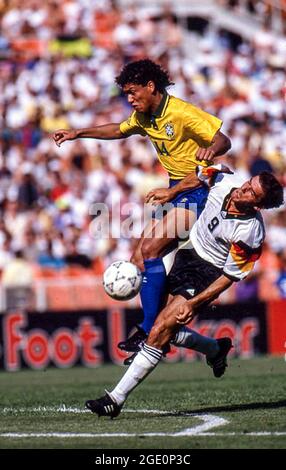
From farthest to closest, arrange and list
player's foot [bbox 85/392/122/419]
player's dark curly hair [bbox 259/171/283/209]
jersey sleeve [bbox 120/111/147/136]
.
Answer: jersey sleeve [bbox 120/111/147/136] < player's foot [bbox 85/392/122/419] < player's dark curly hair [bbox 259/171/283/209]

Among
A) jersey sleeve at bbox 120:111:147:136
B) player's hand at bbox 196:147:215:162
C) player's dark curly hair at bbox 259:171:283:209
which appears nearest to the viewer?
player's dark curly hair at bbox 259:171:283:209

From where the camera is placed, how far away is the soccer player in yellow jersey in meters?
9.76

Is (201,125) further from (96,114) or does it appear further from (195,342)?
(96,114)

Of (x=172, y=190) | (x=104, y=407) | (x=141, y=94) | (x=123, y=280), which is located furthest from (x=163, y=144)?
(x=104, y=407)

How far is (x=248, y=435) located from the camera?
7754mm

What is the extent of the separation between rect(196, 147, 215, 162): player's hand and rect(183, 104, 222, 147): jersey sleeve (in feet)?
1.52

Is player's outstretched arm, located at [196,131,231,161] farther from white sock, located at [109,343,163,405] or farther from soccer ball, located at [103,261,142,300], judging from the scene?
white sock, located at [109,343,163,405]

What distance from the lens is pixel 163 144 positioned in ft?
32.8

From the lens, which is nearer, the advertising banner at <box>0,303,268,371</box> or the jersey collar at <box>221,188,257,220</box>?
the jersey collar at <box>221,188,257,220</box>

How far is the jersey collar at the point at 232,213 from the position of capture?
8984mm

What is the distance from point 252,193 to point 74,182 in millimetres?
11433

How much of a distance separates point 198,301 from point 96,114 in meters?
13.1
